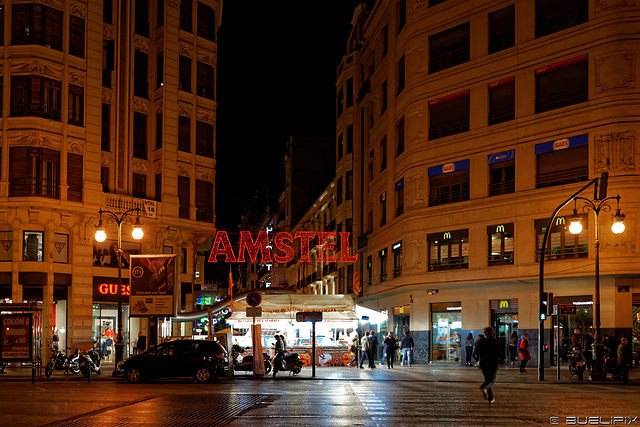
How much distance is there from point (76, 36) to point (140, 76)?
505 centimetres

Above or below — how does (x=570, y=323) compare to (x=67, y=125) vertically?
below

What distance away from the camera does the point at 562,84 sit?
36281 millimetres

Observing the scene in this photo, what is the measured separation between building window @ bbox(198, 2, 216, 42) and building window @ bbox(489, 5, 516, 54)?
17232 mm

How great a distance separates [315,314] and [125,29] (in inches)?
855

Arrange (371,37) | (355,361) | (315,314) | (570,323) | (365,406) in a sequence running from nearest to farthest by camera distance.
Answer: (365,406) → (315,314) → (570,323) → (355,361) → (371,37)

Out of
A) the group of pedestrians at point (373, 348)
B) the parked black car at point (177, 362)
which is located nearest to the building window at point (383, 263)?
the group of pedestrians at point (373, 348)

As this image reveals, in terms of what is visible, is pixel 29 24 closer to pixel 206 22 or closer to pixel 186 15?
pixel 186 15

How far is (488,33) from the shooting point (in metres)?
39.6

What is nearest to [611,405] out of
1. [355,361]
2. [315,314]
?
[315,314]

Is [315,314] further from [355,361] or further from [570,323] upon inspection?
[570,323]

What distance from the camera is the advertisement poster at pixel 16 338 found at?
28922 mm

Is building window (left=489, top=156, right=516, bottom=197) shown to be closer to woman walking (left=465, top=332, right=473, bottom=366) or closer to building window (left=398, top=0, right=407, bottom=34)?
woman walking (left=465, top=332, right=473, bottom=366)

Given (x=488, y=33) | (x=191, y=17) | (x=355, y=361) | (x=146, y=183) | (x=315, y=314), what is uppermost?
(x=191, y=17)

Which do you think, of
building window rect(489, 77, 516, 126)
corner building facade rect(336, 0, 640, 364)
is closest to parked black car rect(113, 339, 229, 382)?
corner building facade rect(336, 0, 640, 364)
